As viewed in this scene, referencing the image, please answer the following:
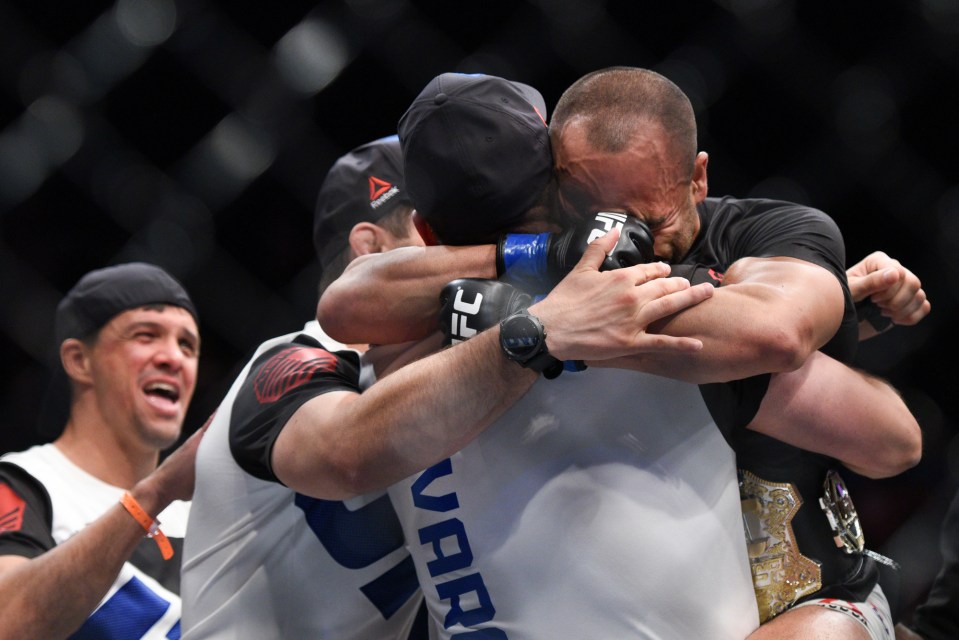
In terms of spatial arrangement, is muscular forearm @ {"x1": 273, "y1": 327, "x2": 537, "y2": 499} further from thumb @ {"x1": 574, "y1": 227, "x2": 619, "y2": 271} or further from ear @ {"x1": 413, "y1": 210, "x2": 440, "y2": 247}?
ear @ {"x1": 413, "y1": 210, "x2": 440, "y2": 247}

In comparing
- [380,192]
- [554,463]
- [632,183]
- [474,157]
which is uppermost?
[474,157]

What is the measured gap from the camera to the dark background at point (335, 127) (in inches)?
101

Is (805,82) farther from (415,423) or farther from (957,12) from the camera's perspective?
(415,423)

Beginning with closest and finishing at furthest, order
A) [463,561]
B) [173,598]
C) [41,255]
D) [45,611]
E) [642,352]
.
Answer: [642,352] < [463,561] < [45,611] < [173,598] < [41,255]

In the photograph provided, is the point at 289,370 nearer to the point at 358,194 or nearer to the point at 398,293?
the point at 398,293

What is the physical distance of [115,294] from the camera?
2.65 m

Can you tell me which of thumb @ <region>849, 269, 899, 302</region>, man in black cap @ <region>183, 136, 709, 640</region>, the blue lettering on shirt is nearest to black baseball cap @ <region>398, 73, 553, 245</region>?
man in black cap @ <region>183, 136, 709, 640</region>

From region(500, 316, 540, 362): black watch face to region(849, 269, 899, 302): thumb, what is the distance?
1.86 feet

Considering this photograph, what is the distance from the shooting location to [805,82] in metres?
3.27

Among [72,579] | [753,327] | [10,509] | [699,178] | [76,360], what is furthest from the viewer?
[76,360]

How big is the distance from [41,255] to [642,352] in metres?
2.59

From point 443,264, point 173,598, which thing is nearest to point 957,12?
point 443,264

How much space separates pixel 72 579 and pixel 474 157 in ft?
3.74

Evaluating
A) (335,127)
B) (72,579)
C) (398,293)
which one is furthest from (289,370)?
(335,127)
